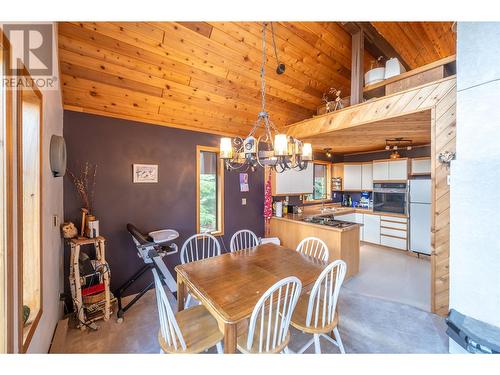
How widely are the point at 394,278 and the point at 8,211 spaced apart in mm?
4246

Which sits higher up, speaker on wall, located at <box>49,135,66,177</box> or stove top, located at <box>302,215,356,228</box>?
speaker on wall, located at <box>49,135,66,177</box>

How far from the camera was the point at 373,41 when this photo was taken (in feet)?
10.1

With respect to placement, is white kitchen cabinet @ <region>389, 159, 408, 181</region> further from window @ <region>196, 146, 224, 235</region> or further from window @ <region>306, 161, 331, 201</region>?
window @ <region>196, 146, 224, 235</region>

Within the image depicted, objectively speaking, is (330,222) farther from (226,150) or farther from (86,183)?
(86,183)

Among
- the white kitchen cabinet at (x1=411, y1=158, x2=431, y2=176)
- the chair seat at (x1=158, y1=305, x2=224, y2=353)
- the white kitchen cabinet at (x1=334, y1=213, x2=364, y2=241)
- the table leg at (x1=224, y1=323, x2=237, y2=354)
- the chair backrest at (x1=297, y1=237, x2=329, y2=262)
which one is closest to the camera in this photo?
the table leg at (x1=224, y1=323, x2=237, y2=354)

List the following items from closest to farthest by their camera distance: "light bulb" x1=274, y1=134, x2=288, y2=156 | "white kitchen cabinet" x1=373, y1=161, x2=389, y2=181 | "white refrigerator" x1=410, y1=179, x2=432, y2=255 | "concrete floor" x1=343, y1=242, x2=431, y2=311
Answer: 1. "light bulb" x1=274, y1=134, x2=288, y2=156
2. "concrete floor" x1=343, y1=242, x2=431, y2=311
3. "white refrigerator" x1=410, y1=179, x2=432, y2=255
4. "white kitchen cabinet" x1=373, y1=161, x2=389, y2=181

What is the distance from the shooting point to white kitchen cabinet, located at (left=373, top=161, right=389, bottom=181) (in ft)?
15.4

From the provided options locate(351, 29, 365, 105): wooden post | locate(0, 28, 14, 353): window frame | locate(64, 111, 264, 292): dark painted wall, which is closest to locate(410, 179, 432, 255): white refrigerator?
locate(351, 29, 365, 105): wooden post

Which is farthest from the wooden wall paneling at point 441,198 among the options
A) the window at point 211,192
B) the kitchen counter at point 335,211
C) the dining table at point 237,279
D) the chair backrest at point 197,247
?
the window at point 211,192

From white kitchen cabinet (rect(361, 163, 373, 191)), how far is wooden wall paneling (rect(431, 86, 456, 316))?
3.14 metres

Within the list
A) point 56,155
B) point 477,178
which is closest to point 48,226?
point 56,155

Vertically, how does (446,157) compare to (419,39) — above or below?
below
